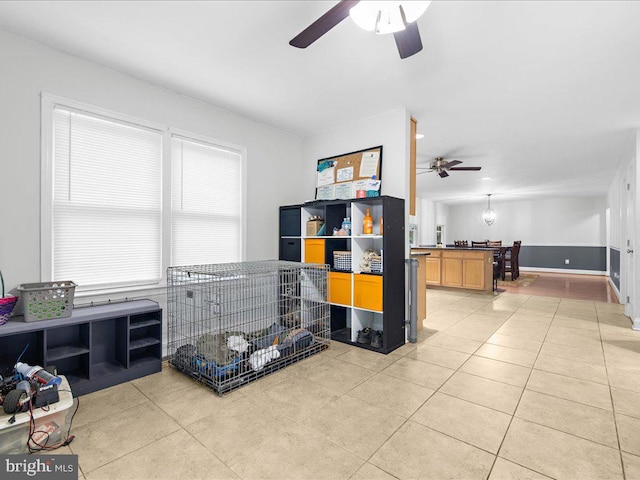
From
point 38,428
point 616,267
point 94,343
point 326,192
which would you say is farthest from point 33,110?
point 616,267

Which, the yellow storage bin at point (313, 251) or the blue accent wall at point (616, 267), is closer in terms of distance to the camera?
the yellow storage bin at point (313, 251)

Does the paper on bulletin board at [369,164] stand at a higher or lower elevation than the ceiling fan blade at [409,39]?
lower

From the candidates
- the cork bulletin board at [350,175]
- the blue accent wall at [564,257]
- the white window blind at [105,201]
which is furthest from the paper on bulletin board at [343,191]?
the blue accent wall at [564,257]

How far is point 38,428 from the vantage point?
5.56 feet

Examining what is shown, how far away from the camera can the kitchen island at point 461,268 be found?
6559mm

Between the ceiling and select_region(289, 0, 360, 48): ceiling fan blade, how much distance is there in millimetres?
350

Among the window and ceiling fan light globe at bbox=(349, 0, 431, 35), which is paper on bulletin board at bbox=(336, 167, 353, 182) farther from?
ceiling fan light globe at bbox=(349, 0, 431, 35)

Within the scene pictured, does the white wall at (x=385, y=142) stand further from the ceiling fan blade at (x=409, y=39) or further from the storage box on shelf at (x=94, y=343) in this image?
the storage box on shelf at (x=94, y=343)

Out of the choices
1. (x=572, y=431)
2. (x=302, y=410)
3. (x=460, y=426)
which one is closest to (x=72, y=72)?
(x=302, y=410)

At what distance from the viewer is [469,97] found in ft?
10.6

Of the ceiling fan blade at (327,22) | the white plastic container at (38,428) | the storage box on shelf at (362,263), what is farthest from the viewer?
the storage box on shelf at (362,263)

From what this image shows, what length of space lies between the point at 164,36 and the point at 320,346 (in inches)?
116

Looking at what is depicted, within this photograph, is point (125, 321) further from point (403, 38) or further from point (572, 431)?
point (572, 431)

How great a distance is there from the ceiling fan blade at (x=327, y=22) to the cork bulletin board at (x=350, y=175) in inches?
73.9
